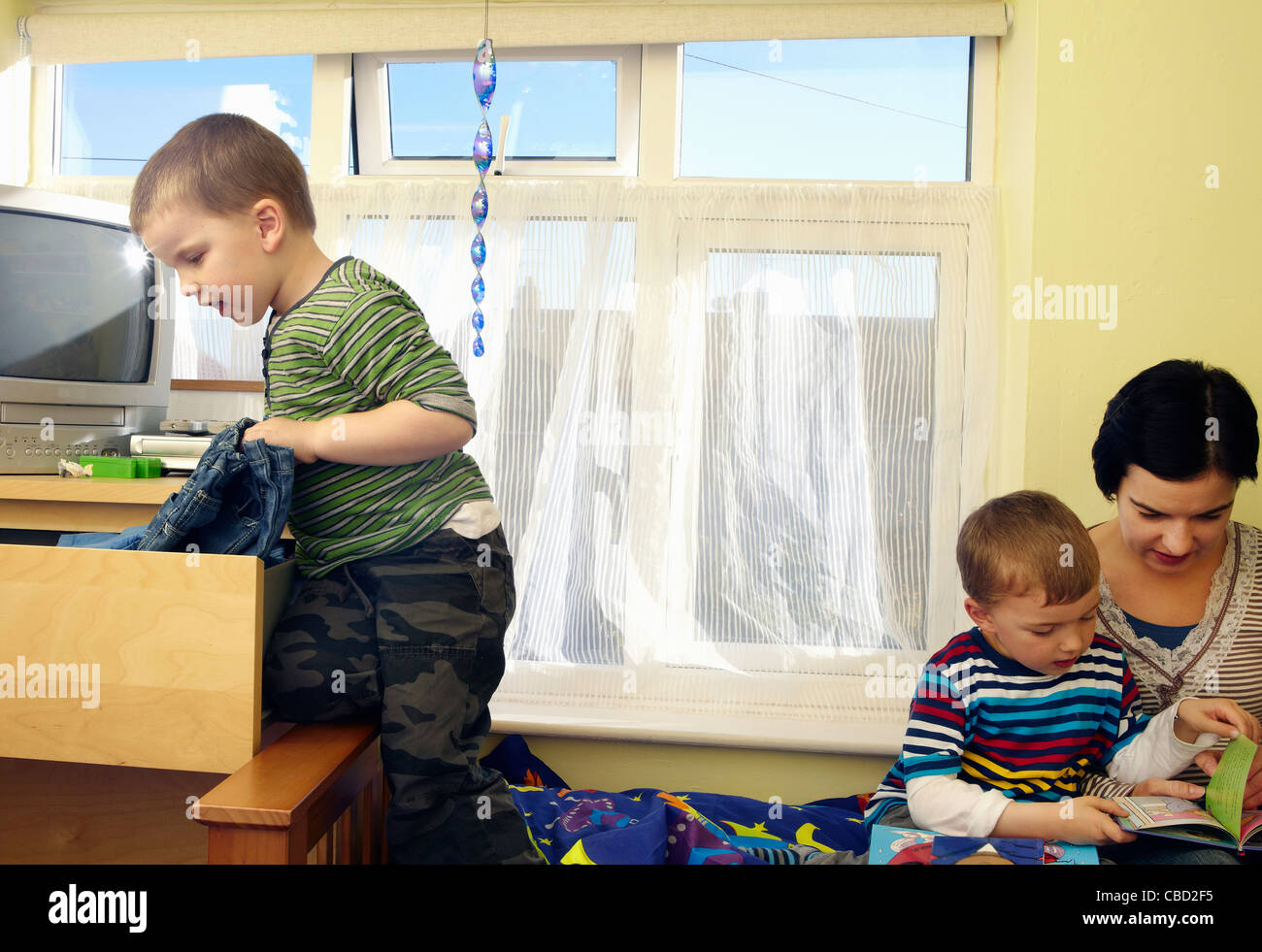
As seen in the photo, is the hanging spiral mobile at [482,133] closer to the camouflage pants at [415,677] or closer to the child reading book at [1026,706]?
the camouflage pants at [415,677]

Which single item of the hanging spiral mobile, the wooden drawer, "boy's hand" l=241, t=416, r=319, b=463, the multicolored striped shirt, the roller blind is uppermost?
the roller blind

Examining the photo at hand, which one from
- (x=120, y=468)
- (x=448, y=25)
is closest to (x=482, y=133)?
(x=448, y=25)

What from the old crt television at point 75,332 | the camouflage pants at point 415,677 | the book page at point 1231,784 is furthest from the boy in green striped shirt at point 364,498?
the book page at point 1231,784

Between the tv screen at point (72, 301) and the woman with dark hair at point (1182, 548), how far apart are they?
169cm

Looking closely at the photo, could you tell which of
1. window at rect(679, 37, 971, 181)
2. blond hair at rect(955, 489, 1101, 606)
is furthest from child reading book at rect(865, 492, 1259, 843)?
window at rect(679, 37, 971, 181)

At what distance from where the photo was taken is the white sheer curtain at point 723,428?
1.96 metres

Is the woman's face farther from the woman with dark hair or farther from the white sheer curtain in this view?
the white sheer curtain

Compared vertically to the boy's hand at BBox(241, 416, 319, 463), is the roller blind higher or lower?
higher

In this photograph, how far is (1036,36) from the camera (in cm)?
178

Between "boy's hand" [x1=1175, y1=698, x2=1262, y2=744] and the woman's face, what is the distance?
0.22 metres

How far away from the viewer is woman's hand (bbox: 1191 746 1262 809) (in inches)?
46.9

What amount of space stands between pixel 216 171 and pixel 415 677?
2.04 feet

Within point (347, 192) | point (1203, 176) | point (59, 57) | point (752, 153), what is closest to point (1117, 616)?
point (1203, 176)

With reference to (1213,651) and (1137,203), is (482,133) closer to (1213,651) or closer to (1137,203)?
(1137,203)
